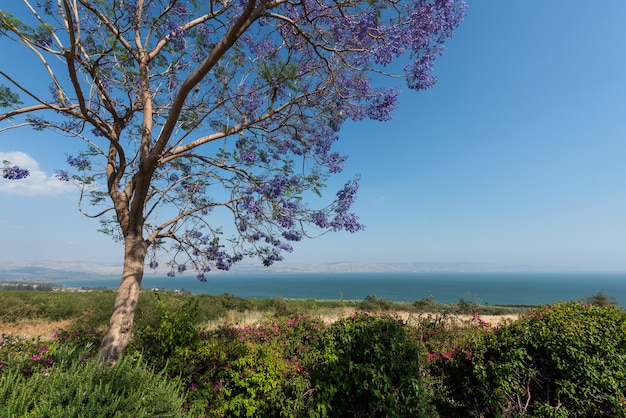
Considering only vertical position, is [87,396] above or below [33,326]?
above

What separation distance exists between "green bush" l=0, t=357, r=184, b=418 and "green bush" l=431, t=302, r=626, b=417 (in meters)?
3.71

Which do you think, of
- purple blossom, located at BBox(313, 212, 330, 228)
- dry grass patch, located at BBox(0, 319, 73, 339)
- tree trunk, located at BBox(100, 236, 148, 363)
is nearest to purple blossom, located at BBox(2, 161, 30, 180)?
tree trunk, located at BBox(100, 236, 148, 363)

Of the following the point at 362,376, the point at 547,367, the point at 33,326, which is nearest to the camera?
the point at 547,367

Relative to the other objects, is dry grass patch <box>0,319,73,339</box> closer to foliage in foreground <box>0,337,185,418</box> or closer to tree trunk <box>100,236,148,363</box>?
tree trunk <box>100,236,148,363</box>

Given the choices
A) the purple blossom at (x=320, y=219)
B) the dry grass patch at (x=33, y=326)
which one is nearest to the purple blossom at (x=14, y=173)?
the purple blossom at (x=320, y=219)

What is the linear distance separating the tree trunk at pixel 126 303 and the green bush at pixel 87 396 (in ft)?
4.81

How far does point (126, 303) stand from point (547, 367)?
6.45 metres

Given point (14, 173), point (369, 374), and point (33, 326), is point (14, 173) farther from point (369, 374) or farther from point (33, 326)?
point (33, 326)

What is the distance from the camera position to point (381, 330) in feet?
12.4

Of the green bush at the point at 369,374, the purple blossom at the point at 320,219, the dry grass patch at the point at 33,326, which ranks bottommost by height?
the dry grass patch at the point at 33,326

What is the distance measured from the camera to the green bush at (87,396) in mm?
2410

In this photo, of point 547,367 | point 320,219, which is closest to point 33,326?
point 320,219

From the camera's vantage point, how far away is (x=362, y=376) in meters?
3.54

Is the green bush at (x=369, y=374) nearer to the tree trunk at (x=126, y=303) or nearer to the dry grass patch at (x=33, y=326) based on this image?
the tree trunk at (x=126, y=303)
